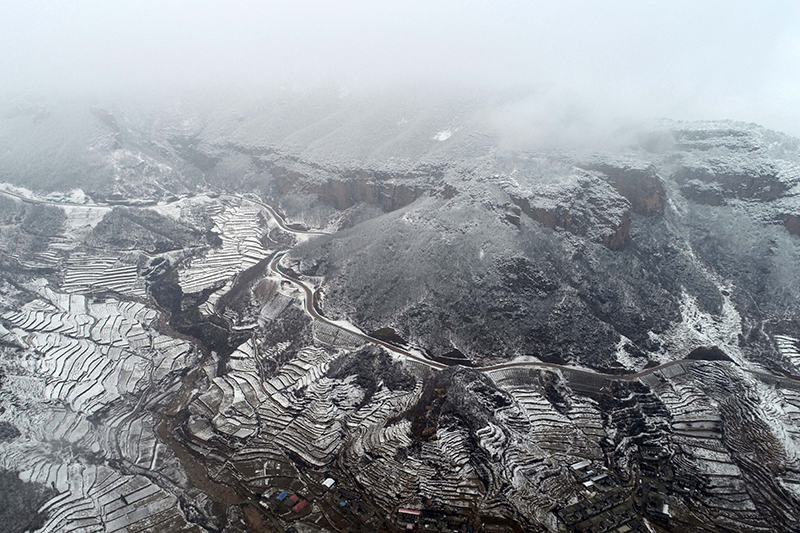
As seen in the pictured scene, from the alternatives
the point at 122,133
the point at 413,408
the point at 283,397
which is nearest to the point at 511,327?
the point at 413,408

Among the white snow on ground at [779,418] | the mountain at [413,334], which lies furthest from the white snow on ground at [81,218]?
the white snow on ground at [779,418]

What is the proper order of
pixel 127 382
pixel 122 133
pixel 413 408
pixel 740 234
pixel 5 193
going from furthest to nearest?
pixel 122 133 < pixel 5 193 < pixel 740 234 < pixel 127 382 < pixel 413 408

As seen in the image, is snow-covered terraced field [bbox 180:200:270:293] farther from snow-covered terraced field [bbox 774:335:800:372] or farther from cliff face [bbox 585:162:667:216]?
snow-covered terraced field [bbox 774:335:800:372]

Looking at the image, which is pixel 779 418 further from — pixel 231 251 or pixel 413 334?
pixel 231 251

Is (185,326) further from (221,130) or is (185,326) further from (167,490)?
(221,130)

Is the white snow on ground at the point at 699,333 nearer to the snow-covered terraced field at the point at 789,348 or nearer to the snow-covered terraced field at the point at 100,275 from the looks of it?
the snow-covered terraced field at the point at 789,348

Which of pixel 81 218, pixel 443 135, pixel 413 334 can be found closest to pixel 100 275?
pixel 81 218
